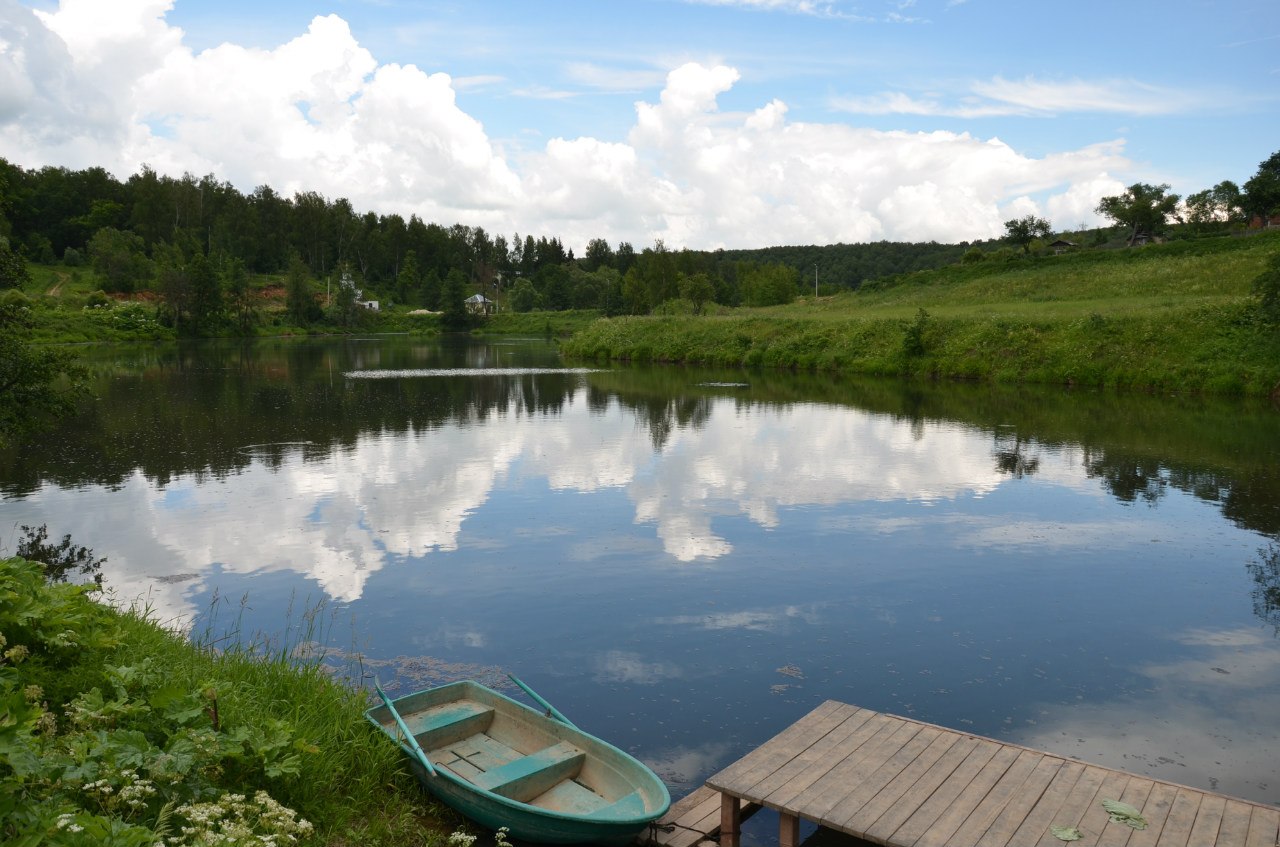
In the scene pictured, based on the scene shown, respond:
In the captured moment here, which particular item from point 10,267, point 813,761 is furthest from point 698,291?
point 813,761

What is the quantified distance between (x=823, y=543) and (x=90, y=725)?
12126mm

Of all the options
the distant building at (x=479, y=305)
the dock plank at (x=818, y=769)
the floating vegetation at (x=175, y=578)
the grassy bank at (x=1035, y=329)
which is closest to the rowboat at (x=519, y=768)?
the dock plank at (x=818, y=769)

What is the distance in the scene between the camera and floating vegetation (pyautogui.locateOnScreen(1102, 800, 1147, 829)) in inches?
260

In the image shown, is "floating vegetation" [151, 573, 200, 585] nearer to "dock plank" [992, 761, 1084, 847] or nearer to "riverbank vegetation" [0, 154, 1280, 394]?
"riverbank vegetation" [0, 154, 1280, 394]

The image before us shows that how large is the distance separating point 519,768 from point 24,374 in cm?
1398

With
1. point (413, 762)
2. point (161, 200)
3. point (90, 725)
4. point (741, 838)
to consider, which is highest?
point (161, 200)

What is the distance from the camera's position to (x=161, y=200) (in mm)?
136125

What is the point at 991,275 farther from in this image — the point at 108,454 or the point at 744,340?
the point at 108,454

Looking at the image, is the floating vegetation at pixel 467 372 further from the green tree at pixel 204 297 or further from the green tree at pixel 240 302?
the green tree at pixel 240 302

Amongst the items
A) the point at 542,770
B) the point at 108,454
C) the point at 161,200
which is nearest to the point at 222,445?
the point at 108,454

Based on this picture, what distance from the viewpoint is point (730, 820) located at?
718cm

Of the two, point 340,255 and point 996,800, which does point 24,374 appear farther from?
point 340,255

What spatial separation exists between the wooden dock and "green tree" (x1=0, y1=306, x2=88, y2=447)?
14.7 metres

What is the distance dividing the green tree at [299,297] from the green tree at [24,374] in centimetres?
10245
